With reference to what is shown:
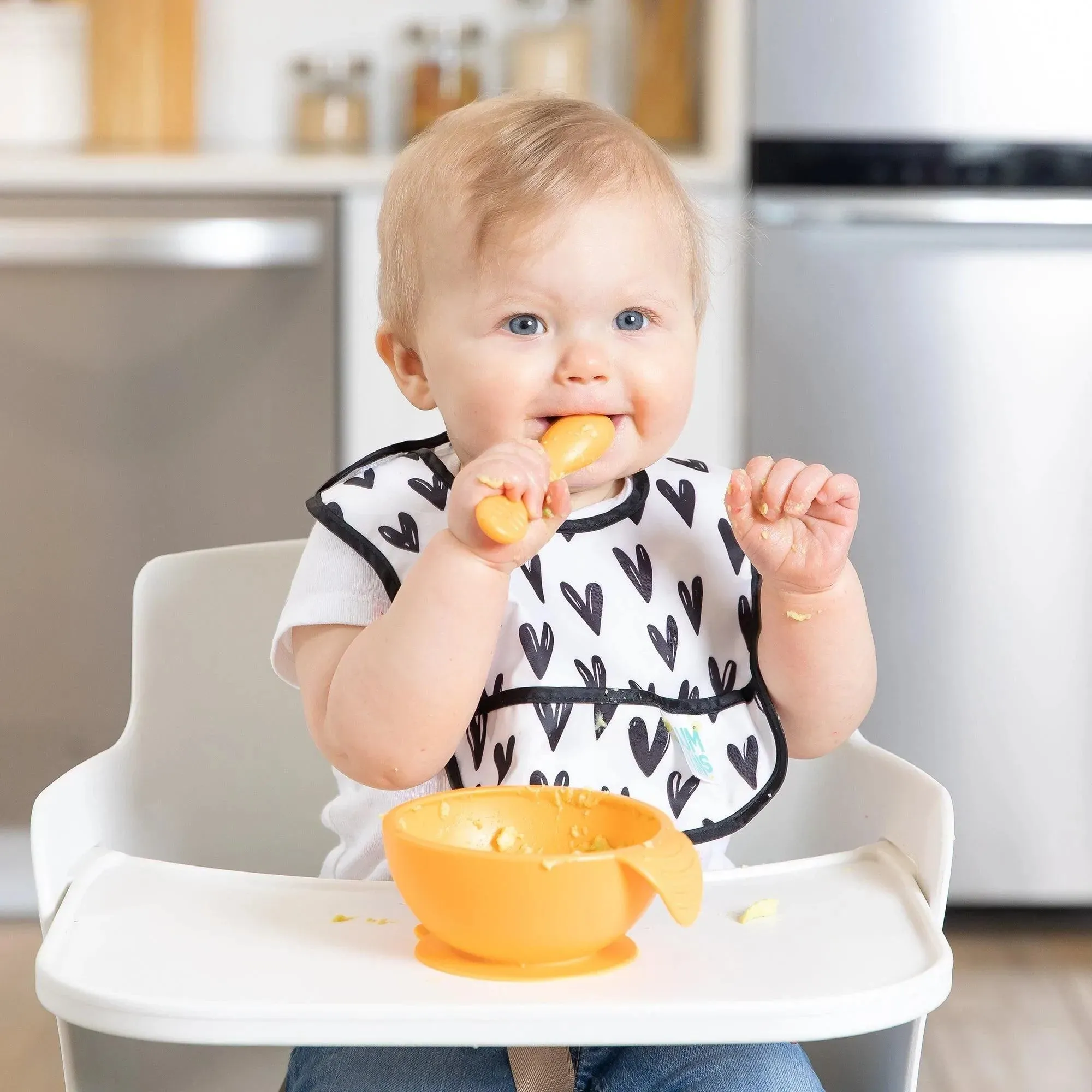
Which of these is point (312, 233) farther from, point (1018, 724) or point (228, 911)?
point (228, 911)

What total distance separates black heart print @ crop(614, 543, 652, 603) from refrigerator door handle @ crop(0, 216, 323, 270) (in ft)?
3.03

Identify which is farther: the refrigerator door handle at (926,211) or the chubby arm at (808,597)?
the refrigerator door handle at (926,211)

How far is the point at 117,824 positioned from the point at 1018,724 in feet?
3.85

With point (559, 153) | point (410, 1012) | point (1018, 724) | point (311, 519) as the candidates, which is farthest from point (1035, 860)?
point (410, 1012)

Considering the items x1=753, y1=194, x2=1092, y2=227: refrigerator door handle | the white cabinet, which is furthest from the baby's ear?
x1=753, y1=194, x2=1092, y2=227: refrigerator door handle

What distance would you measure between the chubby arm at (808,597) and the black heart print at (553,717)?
0.12 meters

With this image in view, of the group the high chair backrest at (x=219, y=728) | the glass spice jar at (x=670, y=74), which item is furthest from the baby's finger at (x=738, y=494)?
the glass spice jar at (x=670, y=74)

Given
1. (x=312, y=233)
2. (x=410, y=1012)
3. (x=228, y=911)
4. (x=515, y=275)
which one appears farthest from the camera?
(x=312, y=233)

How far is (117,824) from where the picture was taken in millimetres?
826

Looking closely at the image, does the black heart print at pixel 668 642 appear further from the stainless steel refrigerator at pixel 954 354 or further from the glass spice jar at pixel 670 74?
the glass spice jar at pixel 670 74

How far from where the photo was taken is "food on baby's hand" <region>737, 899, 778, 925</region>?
2.02ft

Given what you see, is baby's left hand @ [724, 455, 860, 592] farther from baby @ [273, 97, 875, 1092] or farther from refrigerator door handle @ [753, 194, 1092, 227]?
refrigerator door handle @ [753, 194, 1092, 227]

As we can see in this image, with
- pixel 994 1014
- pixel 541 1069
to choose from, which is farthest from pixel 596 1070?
pixel 994 1014

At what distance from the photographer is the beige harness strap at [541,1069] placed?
2.22 ft
